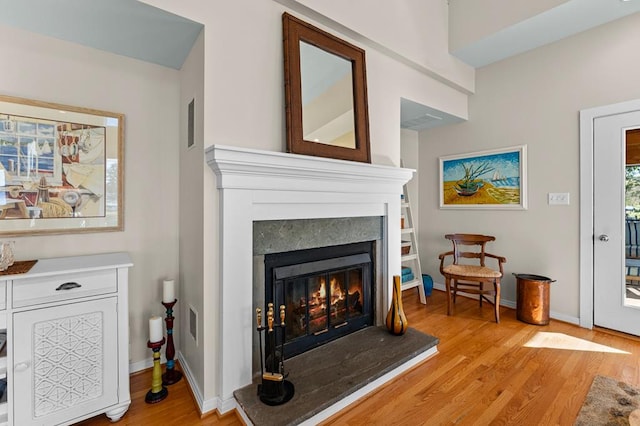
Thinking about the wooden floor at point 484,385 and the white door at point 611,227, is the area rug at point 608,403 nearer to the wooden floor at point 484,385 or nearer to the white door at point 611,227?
the wooden floor at point 484,385

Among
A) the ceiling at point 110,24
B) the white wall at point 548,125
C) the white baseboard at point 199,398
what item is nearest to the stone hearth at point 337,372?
the white baseboard at point 199,398

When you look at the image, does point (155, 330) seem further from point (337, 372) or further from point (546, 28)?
point (546, 28)

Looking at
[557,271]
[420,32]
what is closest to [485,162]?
[557,271]

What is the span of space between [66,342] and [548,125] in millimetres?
4333

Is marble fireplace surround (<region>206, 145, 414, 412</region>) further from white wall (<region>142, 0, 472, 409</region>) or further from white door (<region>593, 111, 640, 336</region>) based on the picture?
white door (<region>593, 111, 640, 336</region>)

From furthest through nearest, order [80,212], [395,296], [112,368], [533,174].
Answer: [533,174] → [395,296] → [80,212] → [112,368]

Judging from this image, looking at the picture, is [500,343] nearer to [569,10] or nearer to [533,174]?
[533,174]

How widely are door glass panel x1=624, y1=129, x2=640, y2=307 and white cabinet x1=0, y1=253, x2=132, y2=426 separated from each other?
4059 mm

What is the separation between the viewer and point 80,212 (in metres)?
1.89

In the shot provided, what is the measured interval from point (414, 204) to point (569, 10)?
2.50m

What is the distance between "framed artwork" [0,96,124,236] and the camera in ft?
5.55

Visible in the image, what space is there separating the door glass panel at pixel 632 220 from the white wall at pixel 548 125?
34 cm

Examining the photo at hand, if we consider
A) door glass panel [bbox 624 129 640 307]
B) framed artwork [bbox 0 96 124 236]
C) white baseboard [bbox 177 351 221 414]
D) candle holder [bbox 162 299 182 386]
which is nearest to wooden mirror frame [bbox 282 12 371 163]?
framed artwork [bbox 0 96 124 236]

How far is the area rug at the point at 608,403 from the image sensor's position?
1597 millimetres
